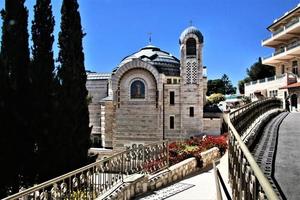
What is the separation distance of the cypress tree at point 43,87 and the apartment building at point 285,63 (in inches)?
830

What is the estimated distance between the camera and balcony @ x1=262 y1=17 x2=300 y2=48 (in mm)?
30734

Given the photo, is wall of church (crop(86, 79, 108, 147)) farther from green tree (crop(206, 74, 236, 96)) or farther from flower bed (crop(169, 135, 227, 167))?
green tree (crop(206, 74, 236, 96))

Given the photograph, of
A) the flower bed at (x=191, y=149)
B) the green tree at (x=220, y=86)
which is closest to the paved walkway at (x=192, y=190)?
the flower bed at (x=191, y=149)

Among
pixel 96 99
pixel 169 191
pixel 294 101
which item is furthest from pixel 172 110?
pixel 169 191

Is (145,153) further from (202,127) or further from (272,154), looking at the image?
(202,127)

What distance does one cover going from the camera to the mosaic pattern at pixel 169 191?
8280mm

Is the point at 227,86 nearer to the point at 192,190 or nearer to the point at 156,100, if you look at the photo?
the point at 156,100

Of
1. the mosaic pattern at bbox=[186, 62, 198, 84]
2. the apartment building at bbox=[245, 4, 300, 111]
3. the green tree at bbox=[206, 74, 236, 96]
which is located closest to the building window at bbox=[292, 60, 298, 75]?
the apartment building at bbox=[245, 4, 300, 111]

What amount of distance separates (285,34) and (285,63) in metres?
3.91

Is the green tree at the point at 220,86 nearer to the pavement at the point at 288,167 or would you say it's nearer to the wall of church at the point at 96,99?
the wall of church at the point at 96,99

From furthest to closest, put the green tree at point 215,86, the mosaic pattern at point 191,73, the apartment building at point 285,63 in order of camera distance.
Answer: the green tree at point 215,86
the mosaic pattern at point 191,73
the apartment building at point 285,63

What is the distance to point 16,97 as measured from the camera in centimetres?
1391

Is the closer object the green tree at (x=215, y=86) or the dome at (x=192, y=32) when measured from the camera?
the dome at (x=192, y=32)

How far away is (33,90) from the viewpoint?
14.6m
